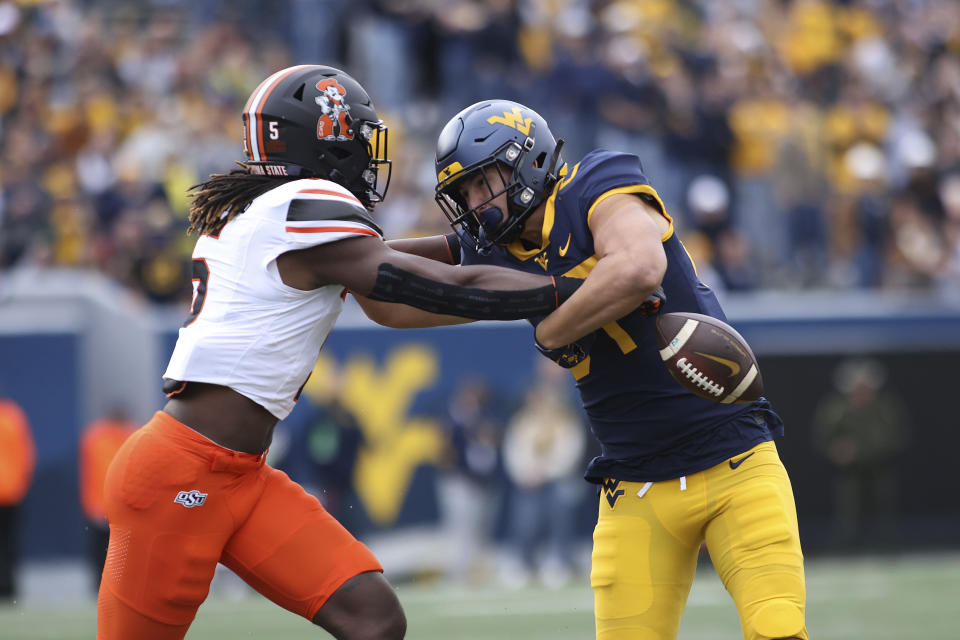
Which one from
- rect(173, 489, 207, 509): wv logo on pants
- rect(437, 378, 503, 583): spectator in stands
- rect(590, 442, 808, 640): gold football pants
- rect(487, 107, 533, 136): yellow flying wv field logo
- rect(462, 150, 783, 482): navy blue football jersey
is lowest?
rect(437, 378, 503, 583): spectator in stands

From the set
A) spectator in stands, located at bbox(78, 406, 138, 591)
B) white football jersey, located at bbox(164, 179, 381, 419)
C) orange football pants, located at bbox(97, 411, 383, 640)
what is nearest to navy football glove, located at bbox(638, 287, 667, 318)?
white football jersey, located at bbox(164, 179, 381, 419)

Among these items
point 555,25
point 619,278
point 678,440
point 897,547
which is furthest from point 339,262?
point 555,25

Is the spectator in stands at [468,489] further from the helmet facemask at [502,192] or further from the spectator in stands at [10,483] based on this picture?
the helmet facemask at [502,192]

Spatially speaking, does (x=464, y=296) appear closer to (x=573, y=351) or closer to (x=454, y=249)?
(x=573, y=351)

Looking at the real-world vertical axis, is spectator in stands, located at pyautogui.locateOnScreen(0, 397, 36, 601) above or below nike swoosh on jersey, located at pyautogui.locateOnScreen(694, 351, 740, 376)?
below

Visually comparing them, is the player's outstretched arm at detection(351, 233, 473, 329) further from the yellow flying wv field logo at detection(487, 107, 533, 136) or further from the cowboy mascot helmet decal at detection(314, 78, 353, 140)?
the yellow flying wv field logo at detection(487, 107, 533, 136)

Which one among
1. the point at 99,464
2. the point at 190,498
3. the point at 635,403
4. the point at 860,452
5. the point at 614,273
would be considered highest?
the point at 614,273

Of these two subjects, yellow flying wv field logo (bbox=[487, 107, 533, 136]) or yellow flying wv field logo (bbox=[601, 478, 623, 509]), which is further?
yellow flying wv field logo (bbox=[601, 478, 623, 509])

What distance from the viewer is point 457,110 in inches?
492

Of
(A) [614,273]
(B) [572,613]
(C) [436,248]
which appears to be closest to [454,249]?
(C) [436,248]

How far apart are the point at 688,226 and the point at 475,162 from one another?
26.7 ft

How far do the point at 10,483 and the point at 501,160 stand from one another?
7.58m

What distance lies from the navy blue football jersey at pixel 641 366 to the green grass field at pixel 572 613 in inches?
162

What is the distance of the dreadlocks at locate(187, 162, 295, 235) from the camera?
3807 millimetres
